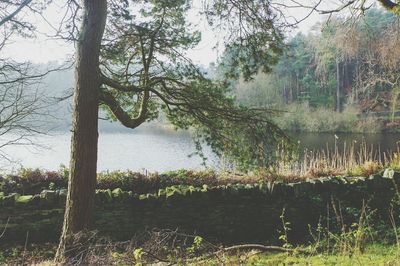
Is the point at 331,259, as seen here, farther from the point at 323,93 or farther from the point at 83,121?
the point at 323,93

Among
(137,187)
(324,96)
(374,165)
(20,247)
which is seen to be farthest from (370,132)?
(20,247)

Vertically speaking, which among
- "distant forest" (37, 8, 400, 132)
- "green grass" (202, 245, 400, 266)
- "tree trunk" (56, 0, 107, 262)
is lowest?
"green grass" (202, 245, 400, 266)

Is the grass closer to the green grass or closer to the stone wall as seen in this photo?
the green grass

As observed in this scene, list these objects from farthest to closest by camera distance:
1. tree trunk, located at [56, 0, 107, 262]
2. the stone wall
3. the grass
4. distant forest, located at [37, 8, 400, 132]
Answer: distant forest, located at [37, 8, 400, 132], the stone wall, tree trunk, located at [56, 0, 107, 262], the grass

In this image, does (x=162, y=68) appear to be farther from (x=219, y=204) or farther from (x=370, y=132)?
(x=370, y=132)

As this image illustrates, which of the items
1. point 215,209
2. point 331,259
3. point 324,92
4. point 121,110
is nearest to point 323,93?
point 324,92

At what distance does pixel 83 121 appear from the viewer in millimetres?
4383

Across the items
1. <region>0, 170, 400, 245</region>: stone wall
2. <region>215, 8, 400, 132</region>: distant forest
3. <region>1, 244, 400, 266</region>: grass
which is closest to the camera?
<region>1, 244, 400, 266</region>: grass

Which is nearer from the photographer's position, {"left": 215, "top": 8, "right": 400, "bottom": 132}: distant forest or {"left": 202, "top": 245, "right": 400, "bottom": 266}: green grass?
{"left": 202, "top": 245, "right": 400, "bottom": 266}: green grass

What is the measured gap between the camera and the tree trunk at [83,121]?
439 centimetres

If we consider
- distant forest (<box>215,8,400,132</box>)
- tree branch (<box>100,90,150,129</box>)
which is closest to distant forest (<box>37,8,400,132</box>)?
distant forest (<box>215,8,400,132</box>)

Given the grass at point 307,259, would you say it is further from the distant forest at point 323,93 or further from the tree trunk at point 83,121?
the distant forest at point 323,93

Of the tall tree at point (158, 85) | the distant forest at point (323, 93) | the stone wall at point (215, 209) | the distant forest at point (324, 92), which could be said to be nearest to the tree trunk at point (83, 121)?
the tall tree at point (158, 85)

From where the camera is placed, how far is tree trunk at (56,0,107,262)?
14.4 ft
